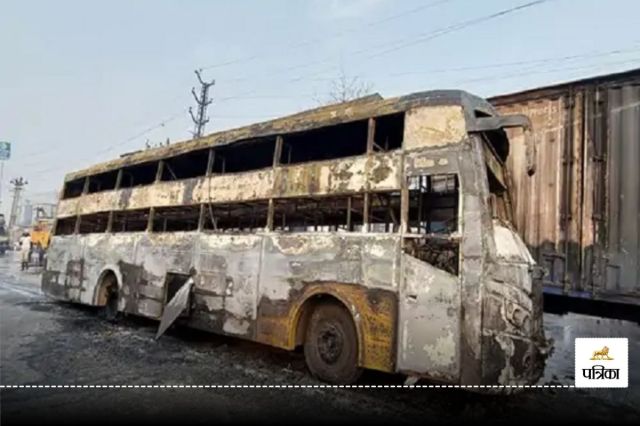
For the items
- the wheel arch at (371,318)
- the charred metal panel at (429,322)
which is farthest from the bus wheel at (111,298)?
the charred metal panel at (429,322)

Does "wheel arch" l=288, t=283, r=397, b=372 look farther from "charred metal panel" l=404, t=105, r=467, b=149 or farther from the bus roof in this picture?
the bus roof

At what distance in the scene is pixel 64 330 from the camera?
31.2ft

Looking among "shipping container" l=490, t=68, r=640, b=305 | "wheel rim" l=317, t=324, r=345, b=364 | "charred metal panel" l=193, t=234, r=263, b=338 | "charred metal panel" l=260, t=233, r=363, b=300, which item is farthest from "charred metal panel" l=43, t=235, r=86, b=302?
"shipping container" l=490, t=68, r=640, b=305

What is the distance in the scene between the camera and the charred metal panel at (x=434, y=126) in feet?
17.2

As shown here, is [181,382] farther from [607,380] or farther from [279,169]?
[607,380]

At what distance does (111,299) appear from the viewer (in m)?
10.8

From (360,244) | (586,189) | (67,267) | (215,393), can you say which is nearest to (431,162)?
(360,244)

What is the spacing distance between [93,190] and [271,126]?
272 inches

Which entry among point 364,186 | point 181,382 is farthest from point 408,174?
point 181,382

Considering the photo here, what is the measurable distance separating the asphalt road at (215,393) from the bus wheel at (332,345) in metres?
0.21

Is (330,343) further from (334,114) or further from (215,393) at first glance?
(334,114)

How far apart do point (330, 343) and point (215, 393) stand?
1.48m

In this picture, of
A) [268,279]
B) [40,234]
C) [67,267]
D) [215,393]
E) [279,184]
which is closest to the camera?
[215,393]

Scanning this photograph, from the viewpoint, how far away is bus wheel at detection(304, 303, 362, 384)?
18.8 feet
